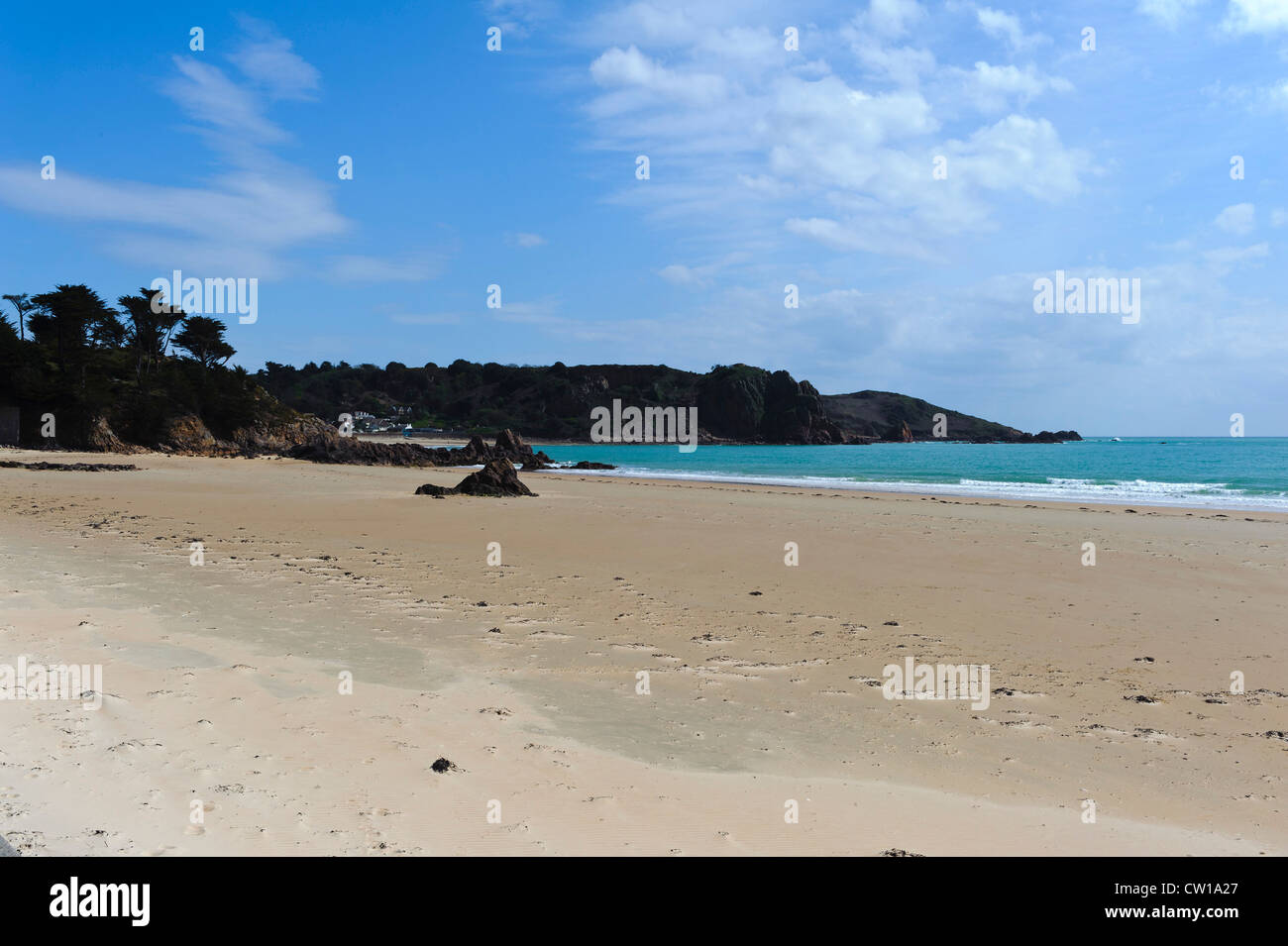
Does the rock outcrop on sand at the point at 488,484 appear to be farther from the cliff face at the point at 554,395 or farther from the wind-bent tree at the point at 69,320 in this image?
the cliff face at the point at 554,395

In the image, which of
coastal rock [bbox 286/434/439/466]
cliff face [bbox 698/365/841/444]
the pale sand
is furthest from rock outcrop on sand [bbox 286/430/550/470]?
cliff face [bbox 698/365/841/444]

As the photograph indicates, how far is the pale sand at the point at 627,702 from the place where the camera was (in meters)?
3.52

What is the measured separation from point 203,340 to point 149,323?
12.3 ft

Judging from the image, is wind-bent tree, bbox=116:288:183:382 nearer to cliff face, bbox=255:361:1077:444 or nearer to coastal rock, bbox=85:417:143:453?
coastal rock, bbox=85:417:143:453

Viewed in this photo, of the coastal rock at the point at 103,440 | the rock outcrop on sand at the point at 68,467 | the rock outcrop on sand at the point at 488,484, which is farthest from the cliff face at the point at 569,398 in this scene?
the rock outcrop on sand at the point at 488,484

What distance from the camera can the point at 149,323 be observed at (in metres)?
53.6

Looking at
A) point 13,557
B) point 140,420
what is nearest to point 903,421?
point 140,420

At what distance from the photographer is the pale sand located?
352cm

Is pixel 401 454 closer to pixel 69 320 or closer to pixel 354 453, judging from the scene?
pixel 354 453

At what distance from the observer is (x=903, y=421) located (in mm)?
190000

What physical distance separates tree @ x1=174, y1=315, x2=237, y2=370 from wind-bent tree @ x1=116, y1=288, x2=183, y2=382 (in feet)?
3.80

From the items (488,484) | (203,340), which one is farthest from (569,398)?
(488,484)
